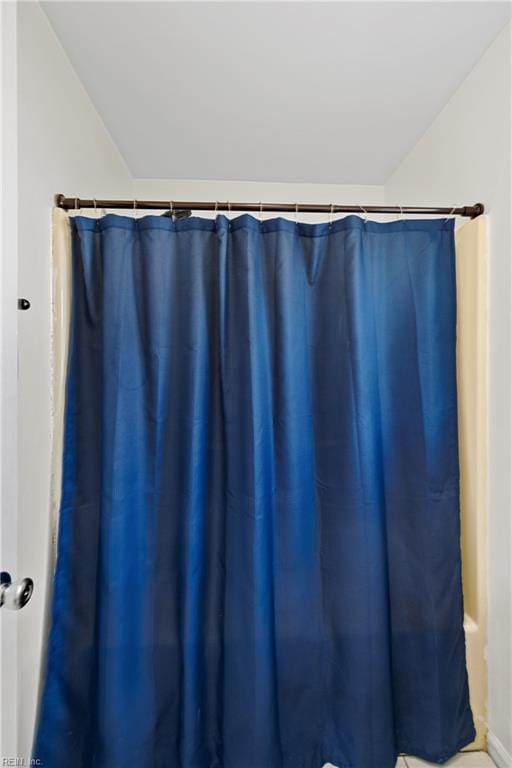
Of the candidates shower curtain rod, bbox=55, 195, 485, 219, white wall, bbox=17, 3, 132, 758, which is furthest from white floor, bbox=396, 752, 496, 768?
shower curtain rod, bbox=55, 195, 485, 219

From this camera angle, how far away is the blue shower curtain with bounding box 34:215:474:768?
4.04ft

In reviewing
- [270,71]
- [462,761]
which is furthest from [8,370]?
[462,761]

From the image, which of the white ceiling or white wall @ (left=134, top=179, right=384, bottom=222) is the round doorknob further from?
white wall @ (left=134, top=179, right=384, bottom=222)

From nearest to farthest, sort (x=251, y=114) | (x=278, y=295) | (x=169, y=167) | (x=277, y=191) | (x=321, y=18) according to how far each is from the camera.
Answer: (x=321, y=18) < (x=278, y=295) < (x=251, y=114) < (x=169, y=167) < (x=277, y=191)

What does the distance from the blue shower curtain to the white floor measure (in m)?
0.04

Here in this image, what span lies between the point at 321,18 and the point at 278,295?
865 millimetres

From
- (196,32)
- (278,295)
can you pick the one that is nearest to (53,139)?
(196,32)

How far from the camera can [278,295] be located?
1292mm

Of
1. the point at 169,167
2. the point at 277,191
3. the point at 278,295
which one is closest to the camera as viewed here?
the point at 278,295

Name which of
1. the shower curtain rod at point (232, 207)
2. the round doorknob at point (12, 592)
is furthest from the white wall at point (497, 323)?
the round doorknob at point (12, 592)

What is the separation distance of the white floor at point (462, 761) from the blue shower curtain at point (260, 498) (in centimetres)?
4

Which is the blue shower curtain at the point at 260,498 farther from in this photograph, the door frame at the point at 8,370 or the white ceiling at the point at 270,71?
the white ceiling at the point at 270,71

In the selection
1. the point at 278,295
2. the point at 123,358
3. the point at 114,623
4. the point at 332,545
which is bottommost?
the point at 114,623

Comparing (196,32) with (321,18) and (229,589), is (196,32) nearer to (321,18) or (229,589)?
(321,18)
